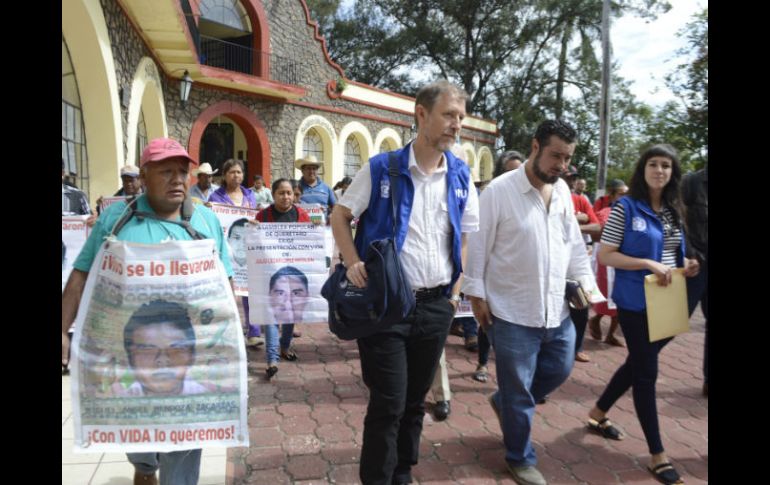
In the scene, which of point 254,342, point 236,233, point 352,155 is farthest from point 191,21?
point 254,342

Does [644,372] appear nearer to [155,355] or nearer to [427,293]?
[427,293]

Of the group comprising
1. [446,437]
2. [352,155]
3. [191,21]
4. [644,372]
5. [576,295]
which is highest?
[191,21]

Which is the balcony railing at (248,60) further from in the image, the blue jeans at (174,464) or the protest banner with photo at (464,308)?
the blue jeans at (174,464)

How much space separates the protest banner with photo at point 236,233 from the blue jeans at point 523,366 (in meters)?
3.13

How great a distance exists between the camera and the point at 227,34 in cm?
1773

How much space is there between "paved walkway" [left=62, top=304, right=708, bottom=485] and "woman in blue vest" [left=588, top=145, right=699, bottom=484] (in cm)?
44

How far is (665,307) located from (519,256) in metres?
0.98

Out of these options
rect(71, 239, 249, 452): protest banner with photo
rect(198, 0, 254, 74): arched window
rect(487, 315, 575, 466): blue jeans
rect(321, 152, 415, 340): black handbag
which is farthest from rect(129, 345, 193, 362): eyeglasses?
rect(198, 0, 254, 74): arched window

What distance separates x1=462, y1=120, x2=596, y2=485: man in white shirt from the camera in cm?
308

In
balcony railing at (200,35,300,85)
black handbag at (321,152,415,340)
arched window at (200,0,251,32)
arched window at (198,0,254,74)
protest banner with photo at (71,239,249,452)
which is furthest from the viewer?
balcony railing at (200,35,300,85)

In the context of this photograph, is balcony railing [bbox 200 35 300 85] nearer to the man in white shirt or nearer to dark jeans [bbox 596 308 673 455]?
the man in white shirt

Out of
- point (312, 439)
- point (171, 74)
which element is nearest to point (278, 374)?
point (312, 439)

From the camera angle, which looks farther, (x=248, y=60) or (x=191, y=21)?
(x=248, y=60)
